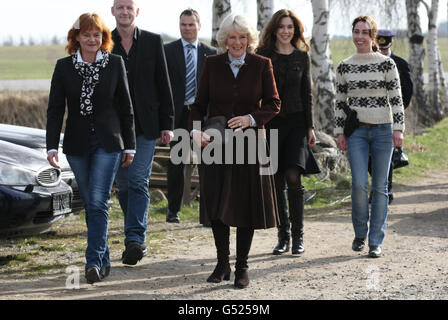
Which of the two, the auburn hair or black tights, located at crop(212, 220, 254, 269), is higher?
the auburn hair

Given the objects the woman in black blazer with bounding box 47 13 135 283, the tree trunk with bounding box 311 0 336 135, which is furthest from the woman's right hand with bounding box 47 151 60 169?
the tree trunk with bounding box 311 0 336 135

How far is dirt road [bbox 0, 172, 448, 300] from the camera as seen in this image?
5.55 metres

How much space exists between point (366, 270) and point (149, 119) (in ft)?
7.02

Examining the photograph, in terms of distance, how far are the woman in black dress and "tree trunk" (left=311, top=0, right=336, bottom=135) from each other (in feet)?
23.7

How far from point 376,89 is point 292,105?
2.41 feet

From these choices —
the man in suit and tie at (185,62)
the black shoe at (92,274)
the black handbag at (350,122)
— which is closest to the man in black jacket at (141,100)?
the black shoe at (92,274)

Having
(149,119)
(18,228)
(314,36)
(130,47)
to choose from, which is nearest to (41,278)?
(18,228)

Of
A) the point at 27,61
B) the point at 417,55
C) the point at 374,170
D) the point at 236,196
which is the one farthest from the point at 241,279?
the point at 27,61

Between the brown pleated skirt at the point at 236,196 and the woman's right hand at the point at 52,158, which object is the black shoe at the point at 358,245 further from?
the woman's right hand at the point at 52,158

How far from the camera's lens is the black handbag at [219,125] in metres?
5.63

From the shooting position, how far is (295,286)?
19.1 feet

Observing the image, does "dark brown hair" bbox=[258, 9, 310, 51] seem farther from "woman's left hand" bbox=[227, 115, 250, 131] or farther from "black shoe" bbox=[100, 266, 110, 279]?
"black shoe" bbox=[100, 266, 110, 279]

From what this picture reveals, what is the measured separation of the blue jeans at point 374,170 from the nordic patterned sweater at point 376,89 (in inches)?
3.9

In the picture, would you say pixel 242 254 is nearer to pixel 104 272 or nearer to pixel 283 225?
pixel 104 272
